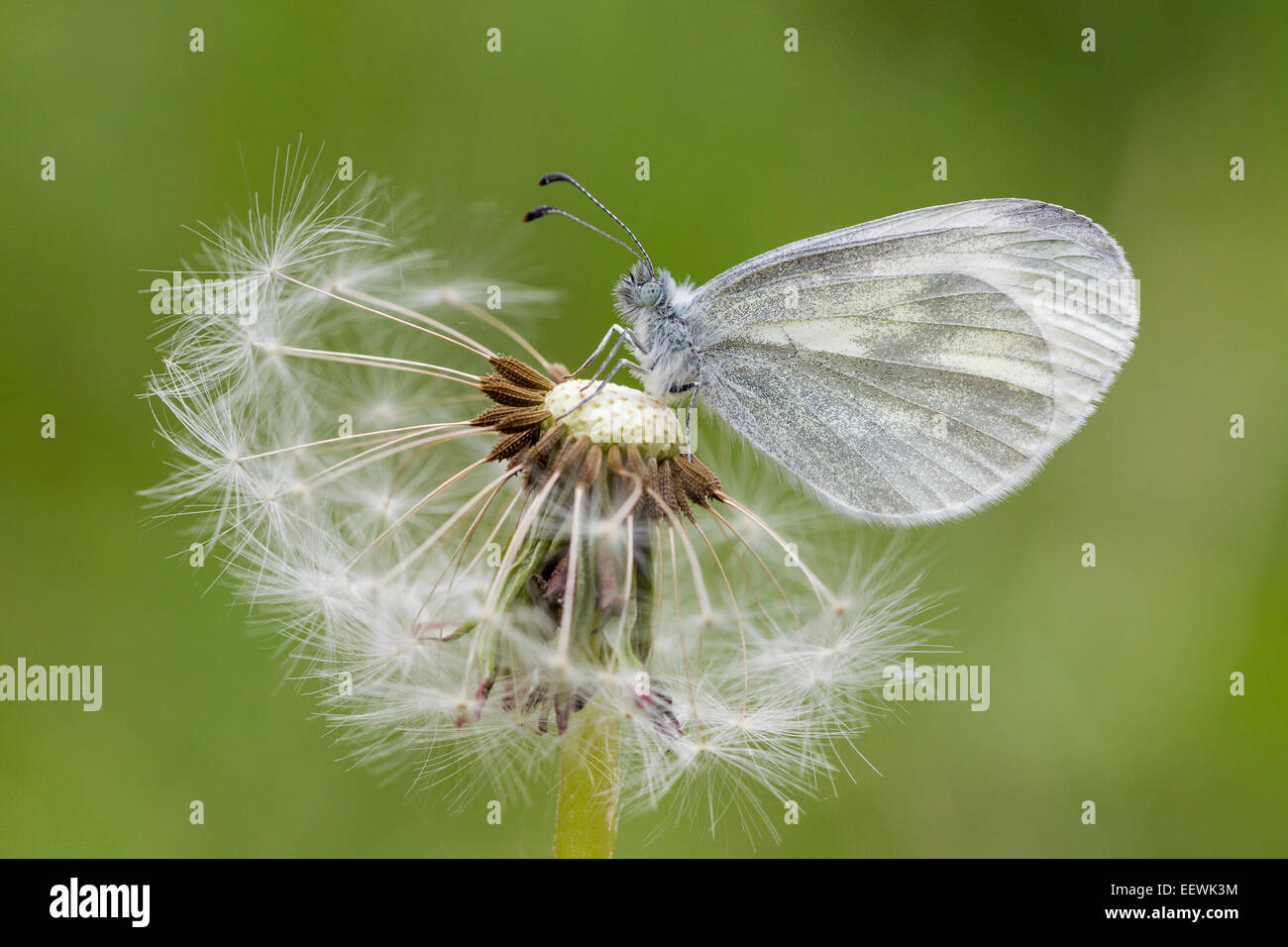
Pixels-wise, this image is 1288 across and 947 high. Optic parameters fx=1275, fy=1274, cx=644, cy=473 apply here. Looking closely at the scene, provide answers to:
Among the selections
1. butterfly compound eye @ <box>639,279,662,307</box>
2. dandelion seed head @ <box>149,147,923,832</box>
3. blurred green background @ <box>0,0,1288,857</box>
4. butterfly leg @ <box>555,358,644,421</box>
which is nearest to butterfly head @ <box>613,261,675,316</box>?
butterfly compound eye @ <box>639,279,662,307</box>

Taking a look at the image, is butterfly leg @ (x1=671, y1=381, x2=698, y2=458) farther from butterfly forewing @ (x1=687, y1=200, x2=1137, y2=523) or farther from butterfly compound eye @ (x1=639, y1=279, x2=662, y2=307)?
butterfly compound eye @ (x1=639, y1=279, x2=662, y2=307)

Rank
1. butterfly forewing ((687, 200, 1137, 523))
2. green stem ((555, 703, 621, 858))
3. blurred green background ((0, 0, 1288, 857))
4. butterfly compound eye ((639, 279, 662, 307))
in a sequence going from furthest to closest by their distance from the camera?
blurred green background ((0, 0, 1288, 857))
butterfly forewing ((687, 200, 1137, 523))
butterfly compound eye ((639, 279, 662, 307))
green stem ((555, 703, 621, 858))

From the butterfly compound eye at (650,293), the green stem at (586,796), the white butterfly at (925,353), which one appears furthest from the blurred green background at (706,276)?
the green stem at (586,796)

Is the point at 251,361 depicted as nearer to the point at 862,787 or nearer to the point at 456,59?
the point at 456,59

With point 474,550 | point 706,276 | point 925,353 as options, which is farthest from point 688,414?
point 706,276

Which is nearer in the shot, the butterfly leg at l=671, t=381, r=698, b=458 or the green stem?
the green stem

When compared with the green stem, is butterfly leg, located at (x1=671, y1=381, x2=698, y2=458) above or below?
above

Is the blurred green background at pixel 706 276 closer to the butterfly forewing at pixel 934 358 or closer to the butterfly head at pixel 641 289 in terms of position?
the butterfly head at pixel 641 289
